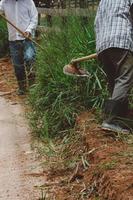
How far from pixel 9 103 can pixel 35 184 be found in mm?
4176

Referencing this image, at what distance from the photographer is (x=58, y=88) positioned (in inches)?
320

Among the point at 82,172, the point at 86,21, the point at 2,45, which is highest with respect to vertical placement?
the point at 86,21

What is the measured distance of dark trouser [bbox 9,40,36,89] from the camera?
408 inches

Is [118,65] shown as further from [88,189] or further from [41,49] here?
[41,49]

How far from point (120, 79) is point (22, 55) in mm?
4582

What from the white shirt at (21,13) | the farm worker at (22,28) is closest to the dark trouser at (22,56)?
the farm worker at (22,28)

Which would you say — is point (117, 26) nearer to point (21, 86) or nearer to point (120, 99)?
point (120, 99)

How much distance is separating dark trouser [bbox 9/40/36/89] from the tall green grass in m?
1.10

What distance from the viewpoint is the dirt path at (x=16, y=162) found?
6.05m

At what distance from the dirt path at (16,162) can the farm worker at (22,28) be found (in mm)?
1271

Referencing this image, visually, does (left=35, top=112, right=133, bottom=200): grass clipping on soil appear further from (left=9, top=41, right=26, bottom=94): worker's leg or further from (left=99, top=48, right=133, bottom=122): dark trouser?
(left=9, top=41, right=26, bottom=94): worker's leg

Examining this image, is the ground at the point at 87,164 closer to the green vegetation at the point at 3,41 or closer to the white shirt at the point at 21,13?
the white shirt at the point at 21,13

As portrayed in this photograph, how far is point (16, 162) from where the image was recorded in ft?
22.9

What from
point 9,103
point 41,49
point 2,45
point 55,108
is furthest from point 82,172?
point 2,45
